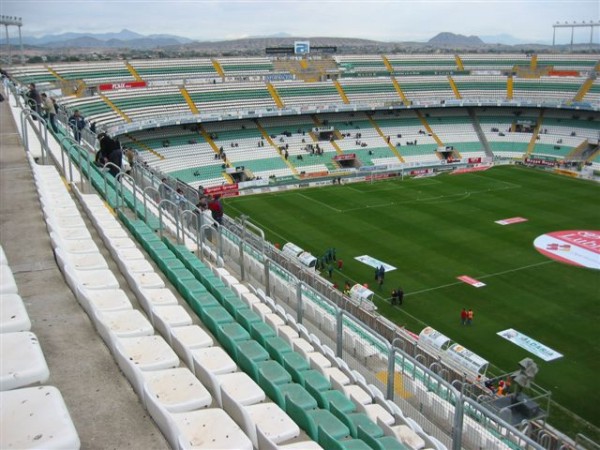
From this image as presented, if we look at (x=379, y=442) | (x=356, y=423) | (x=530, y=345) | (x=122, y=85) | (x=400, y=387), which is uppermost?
(x=122, y=85)

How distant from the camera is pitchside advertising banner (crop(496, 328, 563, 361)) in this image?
19031 millimetres

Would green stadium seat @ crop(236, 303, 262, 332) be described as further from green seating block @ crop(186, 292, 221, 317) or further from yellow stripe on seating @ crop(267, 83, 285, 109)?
yellow stripe on seating @ crop(267, 83, 285, 109)

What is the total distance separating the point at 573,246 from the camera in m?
29.8

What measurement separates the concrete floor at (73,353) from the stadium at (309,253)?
3cm

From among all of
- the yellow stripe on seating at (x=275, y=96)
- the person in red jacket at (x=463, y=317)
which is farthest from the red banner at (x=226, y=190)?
the person in red jacket at (x=463, y=317)

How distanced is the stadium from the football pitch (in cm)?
15

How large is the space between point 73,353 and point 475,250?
2514cm

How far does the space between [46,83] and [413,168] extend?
29.3 m

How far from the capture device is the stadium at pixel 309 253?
610 centimetres

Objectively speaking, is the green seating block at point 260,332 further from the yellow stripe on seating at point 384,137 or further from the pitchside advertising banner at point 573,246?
the yellow stripe on seating at point 384,137

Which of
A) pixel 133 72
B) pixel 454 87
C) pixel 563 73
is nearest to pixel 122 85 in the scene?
pixel 133 72

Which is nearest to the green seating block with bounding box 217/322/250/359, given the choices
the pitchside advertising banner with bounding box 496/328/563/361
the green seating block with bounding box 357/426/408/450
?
the green seating block with bounding box 357/426/408/450

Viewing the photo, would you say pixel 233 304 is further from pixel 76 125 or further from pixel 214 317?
pixel 76 125

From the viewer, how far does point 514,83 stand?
59.8m
